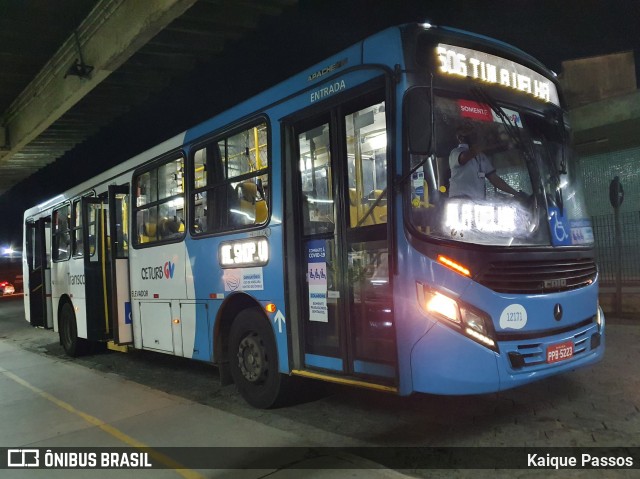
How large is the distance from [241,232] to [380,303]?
2014mm

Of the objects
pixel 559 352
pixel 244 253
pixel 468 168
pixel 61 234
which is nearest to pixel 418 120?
pixel 468 168

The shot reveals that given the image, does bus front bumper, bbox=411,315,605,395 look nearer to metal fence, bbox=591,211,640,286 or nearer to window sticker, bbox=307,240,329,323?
window sticker, bbox=307,240,329,323

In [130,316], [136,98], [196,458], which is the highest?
[136,98]

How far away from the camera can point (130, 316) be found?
806 cm

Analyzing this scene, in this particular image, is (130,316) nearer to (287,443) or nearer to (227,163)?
(227,163)

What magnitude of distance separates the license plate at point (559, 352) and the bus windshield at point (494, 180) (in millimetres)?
845

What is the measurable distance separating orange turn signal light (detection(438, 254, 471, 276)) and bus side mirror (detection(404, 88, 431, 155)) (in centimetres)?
80

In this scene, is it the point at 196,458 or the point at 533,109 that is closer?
the point at 196,458

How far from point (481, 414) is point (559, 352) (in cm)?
113

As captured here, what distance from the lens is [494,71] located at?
14.7ft

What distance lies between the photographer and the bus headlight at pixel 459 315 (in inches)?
151

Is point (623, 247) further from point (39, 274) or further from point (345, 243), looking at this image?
point (39, 274)

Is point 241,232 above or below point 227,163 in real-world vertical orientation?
below

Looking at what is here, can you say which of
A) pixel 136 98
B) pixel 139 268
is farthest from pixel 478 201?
pixel 136 98
